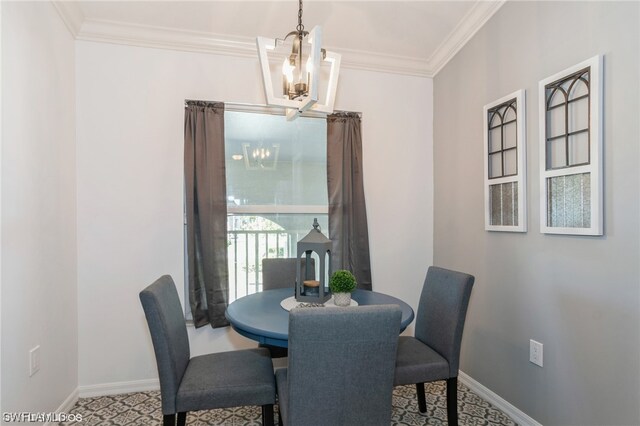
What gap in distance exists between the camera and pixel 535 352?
6.56 feet

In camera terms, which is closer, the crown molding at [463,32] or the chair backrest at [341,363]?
the chair backrest at [341,363]

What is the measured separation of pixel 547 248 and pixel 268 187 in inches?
75.8

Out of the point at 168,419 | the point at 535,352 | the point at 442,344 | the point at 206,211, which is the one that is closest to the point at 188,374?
the point at 168,419

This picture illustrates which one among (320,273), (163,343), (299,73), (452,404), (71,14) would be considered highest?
(71,14)

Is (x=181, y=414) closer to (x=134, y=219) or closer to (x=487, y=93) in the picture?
(x=134, y=219)

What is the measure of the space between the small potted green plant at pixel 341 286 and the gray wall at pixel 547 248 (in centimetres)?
112

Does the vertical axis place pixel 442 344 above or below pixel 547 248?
below

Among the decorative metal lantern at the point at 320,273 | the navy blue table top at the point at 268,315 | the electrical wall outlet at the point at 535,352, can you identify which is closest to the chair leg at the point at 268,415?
the navy blue table top at the point at 268,315

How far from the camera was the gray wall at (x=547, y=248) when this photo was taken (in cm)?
154

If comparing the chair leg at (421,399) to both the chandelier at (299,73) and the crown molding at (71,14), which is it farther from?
the crown molding at (71,14)

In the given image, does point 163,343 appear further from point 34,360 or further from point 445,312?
point 445,312

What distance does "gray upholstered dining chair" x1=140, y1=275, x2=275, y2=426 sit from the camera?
1479 mm

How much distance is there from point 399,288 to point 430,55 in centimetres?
198

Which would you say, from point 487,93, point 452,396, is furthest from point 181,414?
point 487,93
